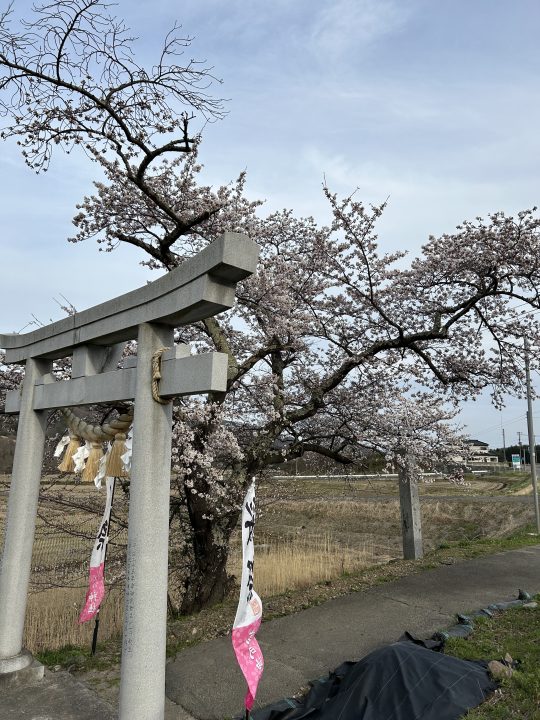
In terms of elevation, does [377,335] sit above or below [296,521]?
above

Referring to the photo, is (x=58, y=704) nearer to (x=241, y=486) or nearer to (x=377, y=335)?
(x=241, y=486)

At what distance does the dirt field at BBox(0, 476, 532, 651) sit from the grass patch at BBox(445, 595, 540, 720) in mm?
3506

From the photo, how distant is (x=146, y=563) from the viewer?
318 centimetres

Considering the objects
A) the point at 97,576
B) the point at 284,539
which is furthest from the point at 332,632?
the point at 284,539

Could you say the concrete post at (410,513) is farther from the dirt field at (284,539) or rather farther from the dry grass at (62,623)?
the dry grass at (62,623)

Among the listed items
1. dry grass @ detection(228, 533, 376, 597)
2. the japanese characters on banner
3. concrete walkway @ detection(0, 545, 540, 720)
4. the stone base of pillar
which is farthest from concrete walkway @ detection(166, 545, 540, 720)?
dry grass @ detection(228, 533, 376, 597)

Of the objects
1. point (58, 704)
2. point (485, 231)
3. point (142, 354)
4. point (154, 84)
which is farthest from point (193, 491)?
point (485, 231)

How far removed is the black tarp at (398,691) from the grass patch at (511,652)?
0.12 meters

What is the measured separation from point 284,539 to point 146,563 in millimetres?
11753

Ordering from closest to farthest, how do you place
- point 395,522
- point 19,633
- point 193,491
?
1. point 19,633
2. point 193,491
3. point 395,522

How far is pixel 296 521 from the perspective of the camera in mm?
22062

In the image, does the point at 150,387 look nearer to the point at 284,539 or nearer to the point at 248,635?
the point at 248,635

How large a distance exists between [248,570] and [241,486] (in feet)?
10.8

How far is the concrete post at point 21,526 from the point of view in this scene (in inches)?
176
